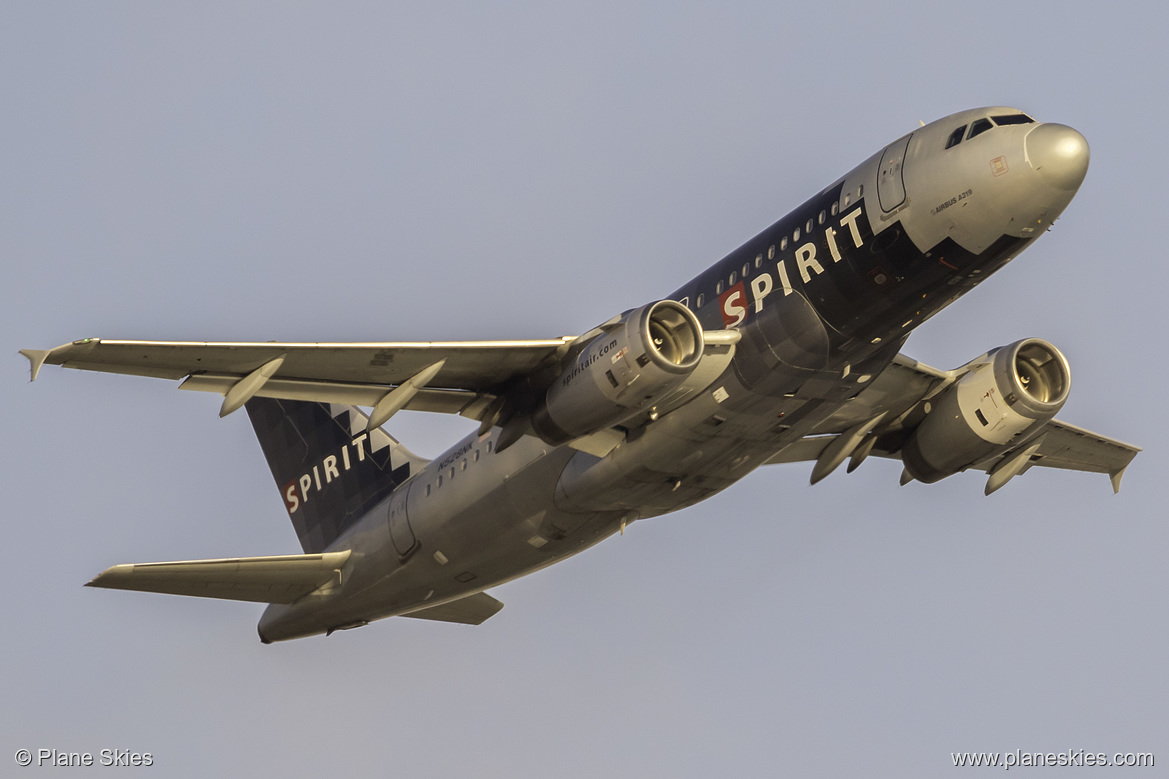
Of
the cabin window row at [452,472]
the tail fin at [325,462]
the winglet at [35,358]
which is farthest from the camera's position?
the tail fin at [325,462]

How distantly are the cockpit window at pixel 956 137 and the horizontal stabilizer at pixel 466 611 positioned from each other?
1761 cm

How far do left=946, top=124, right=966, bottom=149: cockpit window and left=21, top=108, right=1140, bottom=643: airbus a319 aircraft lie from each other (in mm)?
69

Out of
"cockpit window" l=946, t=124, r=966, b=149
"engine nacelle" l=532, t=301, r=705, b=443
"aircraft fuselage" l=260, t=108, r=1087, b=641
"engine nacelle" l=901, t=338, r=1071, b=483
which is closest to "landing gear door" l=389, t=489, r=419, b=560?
"aircraft fuselage" l=260, t=108, r=1087, b=641

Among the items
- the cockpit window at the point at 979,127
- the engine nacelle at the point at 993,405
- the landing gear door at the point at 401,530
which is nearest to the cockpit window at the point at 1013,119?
the cockpit window at the point at 979,127

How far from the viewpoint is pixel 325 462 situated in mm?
38781

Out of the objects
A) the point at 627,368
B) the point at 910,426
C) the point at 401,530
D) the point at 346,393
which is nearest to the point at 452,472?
the point at 401,530

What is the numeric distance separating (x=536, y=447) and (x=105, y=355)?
32.9ft

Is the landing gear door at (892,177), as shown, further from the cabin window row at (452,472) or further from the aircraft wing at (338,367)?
the cabin window row at (452,472)

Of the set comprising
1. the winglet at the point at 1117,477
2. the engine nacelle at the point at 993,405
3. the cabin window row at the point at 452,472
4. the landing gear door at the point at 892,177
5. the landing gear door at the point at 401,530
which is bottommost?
the winglet at the point at 1117,477

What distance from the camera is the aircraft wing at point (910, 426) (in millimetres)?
32688

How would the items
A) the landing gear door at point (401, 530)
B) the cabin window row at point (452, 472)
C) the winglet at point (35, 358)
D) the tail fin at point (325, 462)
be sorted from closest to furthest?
the winglet at point (35, 358), the cabin window row at point (452, 472), the landing gear door at point (401, 530), the tail fin at point (325, 462)

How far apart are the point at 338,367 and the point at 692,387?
6.91 meters

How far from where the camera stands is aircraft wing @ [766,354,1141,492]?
32.7 m

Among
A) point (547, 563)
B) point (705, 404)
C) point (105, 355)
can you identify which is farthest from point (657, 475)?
point (105, 355)
